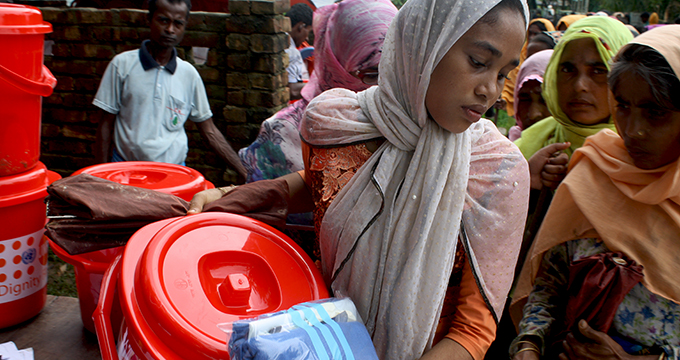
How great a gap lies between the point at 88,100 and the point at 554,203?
14.3ft

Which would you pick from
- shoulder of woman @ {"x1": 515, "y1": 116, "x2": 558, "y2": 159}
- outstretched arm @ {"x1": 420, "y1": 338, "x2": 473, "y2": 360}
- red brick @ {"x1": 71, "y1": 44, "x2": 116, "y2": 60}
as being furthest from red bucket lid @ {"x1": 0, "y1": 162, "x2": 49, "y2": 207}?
red brick @ {"x1": 71, "y1": 44, "x2": 116, "y2": 60}

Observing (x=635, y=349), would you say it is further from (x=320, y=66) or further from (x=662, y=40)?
(x=320, y=66)

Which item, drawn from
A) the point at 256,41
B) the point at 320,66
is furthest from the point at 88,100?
the point at 320,66

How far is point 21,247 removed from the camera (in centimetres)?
211

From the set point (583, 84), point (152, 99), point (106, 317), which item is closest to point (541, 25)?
point (583, 84)

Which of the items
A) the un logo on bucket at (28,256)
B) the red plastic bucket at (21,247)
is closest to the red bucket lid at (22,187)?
the red plastic bucket at (21,247)

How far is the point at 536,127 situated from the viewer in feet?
8.44

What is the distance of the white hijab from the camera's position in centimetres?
118

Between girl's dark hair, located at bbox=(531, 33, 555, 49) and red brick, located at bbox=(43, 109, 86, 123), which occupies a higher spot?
girl's dark hair, located at bbox=(531, 33, 555, 49)

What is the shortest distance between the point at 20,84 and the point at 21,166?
1.17 feet

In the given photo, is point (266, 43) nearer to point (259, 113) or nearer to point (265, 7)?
point (265, 7)


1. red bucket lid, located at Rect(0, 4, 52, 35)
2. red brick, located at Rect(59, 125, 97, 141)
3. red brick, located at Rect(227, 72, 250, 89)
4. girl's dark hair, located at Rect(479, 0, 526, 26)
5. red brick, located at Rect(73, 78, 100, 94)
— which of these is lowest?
red brick, located at Rect(59, 125, 97, 141)

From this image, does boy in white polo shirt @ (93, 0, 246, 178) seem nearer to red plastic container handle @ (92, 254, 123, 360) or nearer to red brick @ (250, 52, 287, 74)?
red brick @ (250, 52, 287, 74)

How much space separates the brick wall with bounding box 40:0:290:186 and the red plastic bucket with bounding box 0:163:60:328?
2.38m
